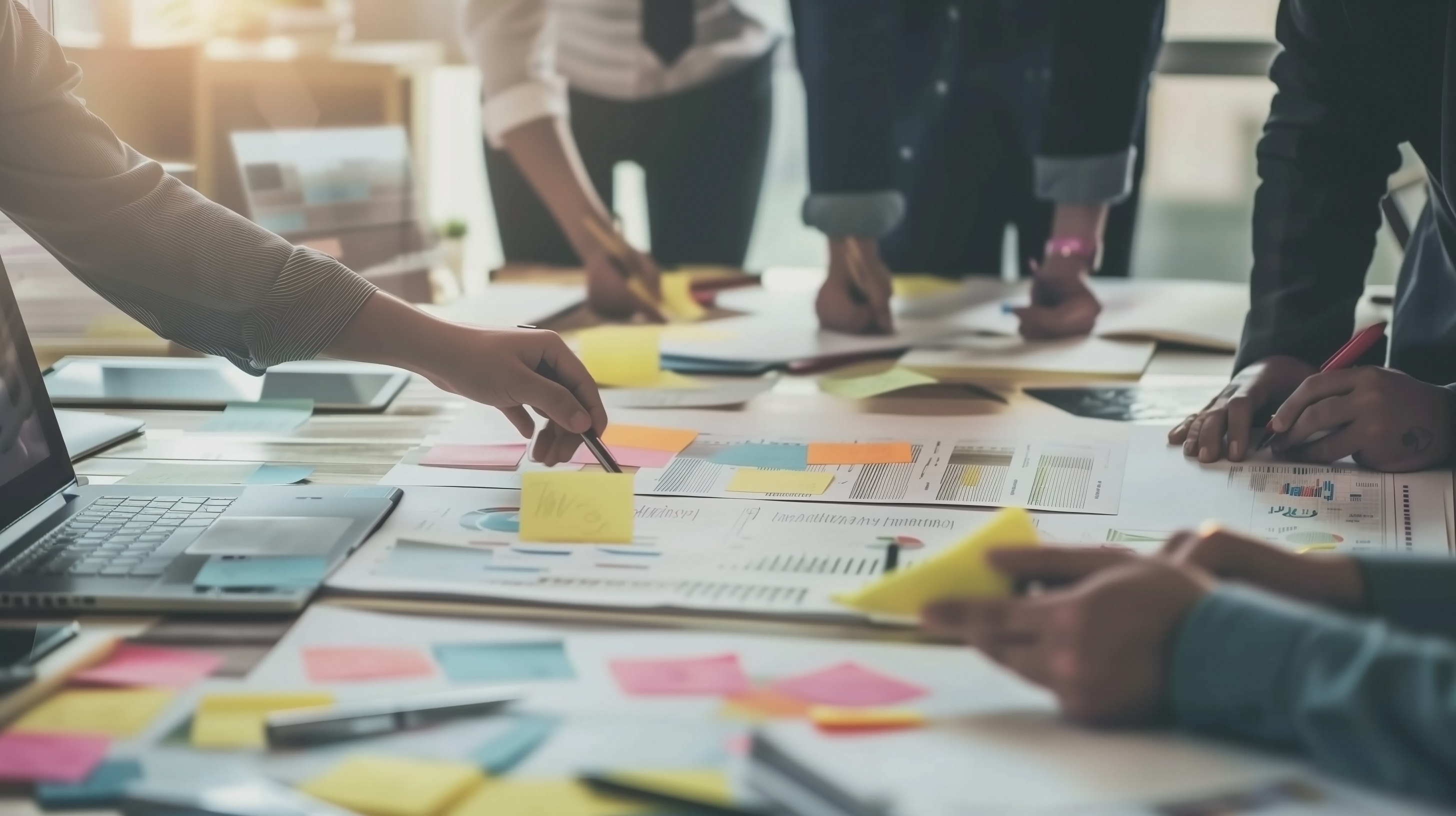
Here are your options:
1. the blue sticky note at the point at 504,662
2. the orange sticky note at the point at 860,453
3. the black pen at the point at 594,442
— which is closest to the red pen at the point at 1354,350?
the orange sticky note at the point at 860,453

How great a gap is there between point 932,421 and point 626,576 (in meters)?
0.47

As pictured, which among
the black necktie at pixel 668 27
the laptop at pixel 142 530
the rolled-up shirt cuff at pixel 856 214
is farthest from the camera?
the black necktie at pixel 668 27

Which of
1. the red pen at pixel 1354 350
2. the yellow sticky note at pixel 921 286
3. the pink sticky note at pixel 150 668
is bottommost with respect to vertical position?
the yellow sticky note at pixel 921 286

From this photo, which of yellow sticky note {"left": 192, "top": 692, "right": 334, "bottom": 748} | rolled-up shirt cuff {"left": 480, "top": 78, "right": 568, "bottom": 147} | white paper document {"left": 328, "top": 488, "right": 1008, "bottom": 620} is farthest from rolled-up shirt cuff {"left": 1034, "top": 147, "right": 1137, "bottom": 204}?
yellow sticky note {"left": 192, "top": 692, "right": 334, "bottom": 748}

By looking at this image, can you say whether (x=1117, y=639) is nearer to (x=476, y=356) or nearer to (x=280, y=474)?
(x=476, y=356)

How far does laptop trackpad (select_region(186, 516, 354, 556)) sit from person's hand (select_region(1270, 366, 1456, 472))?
73 centimetres

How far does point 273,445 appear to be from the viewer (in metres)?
1.19

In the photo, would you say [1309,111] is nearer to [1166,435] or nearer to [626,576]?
[1166,435]

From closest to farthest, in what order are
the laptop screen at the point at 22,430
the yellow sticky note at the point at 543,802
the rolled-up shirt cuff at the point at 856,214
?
the yellow sticky note at the point at 543,802
the laptop screen at the point at 22,430
the rolled-up shirt cuff at the point at 856,214

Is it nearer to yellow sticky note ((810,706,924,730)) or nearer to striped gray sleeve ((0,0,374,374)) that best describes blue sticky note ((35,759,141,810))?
yellow sticky note ((810,706,924,730))

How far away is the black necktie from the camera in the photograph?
1.91 metres

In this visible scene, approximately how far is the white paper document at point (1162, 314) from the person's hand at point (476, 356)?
64 centimetres

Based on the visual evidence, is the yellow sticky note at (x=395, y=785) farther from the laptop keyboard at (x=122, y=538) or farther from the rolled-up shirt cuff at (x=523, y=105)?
the rolled-up shirt cuff at (x=523, y=105)

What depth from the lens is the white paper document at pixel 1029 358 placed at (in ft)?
4.55
